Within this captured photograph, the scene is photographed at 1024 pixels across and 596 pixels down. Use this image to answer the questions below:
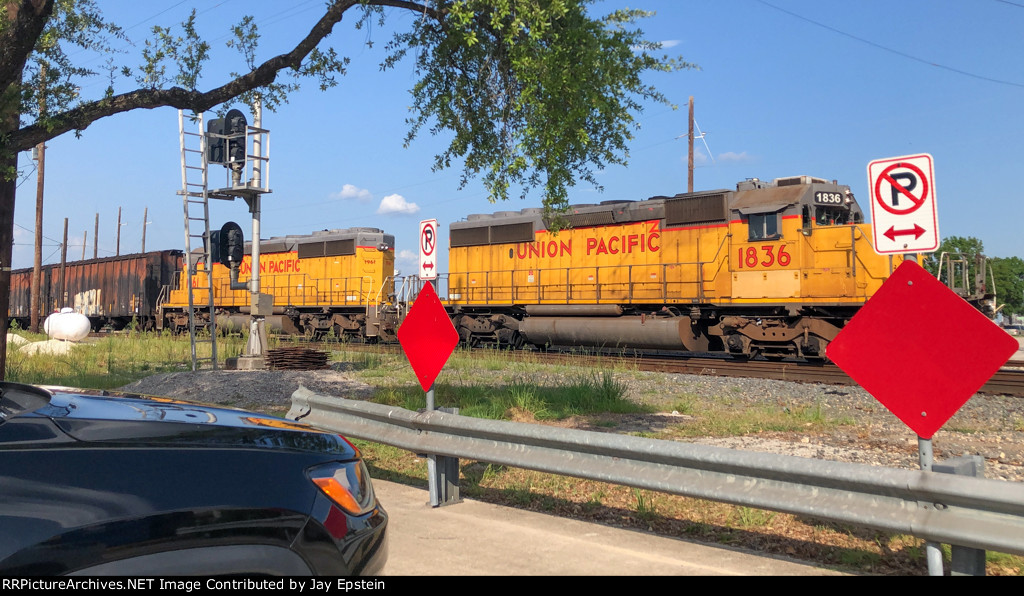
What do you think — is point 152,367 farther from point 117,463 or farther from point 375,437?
point 117,463

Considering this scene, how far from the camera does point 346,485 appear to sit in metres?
2.58

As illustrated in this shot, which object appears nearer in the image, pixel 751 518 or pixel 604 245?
pixel 751 518

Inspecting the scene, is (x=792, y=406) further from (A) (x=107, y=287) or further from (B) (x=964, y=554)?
(A) (x=107, y=287)

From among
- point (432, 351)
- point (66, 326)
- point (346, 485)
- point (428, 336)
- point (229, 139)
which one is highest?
point (229, 139)

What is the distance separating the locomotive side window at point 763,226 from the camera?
1577cm

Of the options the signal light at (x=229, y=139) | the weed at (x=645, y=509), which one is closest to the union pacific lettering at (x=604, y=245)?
the signal light at (x=229, y=139)

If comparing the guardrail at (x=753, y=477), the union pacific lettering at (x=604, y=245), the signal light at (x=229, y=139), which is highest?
the signal light at (x=229, y=139)

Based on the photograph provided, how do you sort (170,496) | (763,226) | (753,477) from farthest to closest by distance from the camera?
1. (763,226)
2. (753,477)
3. (170,496)

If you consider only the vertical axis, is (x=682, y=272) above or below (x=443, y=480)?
above

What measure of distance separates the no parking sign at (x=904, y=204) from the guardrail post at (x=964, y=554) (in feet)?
4.32

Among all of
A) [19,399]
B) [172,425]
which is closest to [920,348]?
[172,425]

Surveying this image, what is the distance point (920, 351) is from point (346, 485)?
9.78ft

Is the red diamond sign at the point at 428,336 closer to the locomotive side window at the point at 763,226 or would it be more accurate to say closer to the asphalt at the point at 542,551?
the asphalt at the point at 542,551

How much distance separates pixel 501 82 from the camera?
8.07 metres
